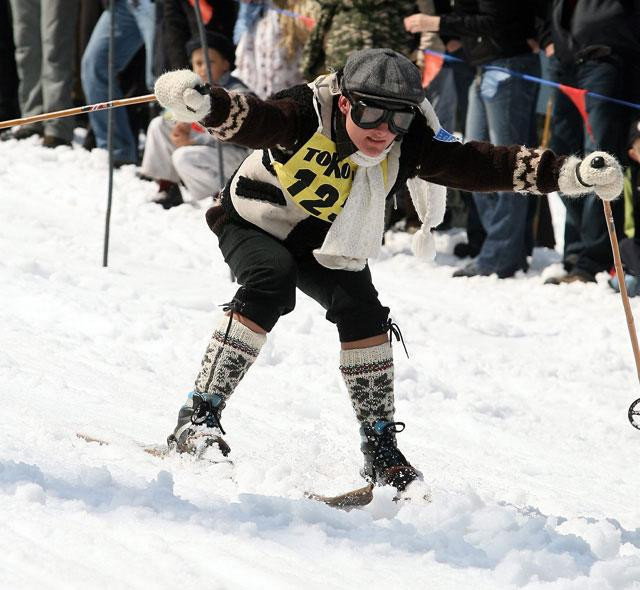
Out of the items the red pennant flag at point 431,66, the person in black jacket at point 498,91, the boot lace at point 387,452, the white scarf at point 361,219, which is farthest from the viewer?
the red pennant flag at point 431,66

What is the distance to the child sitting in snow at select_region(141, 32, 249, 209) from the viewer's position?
8.28 m

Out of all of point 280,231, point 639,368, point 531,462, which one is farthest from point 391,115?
point 531,462

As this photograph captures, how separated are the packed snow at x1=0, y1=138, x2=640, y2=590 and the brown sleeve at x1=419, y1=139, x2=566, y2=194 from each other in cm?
98

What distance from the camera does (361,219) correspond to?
12.2 ft

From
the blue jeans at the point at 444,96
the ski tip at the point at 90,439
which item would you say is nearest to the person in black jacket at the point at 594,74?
the blue jeans at the point at 444,96

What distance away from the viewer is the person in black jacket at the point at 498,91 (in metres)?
7.56

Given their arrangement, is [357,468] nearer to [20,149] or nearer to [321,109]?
[321,109]

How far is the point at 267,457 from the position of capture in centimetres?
409

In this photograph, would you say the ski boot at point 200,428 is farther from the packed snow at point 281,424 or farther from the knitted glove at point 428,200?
the knitted glove at point 428,200

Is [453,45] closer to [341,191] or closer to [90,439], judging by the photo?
[341,191]

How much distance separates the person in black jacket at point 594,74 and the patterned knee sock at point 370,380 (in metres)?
3.46

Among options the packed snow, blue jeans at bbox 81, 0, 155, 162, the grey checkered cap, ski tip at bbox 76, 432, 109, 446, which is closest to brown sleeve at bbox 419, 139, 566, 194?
the grey checkered cap

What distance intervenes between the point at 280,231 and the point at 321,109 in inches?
16.6

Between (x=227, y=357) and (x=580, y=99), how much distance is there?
4.34 meters
